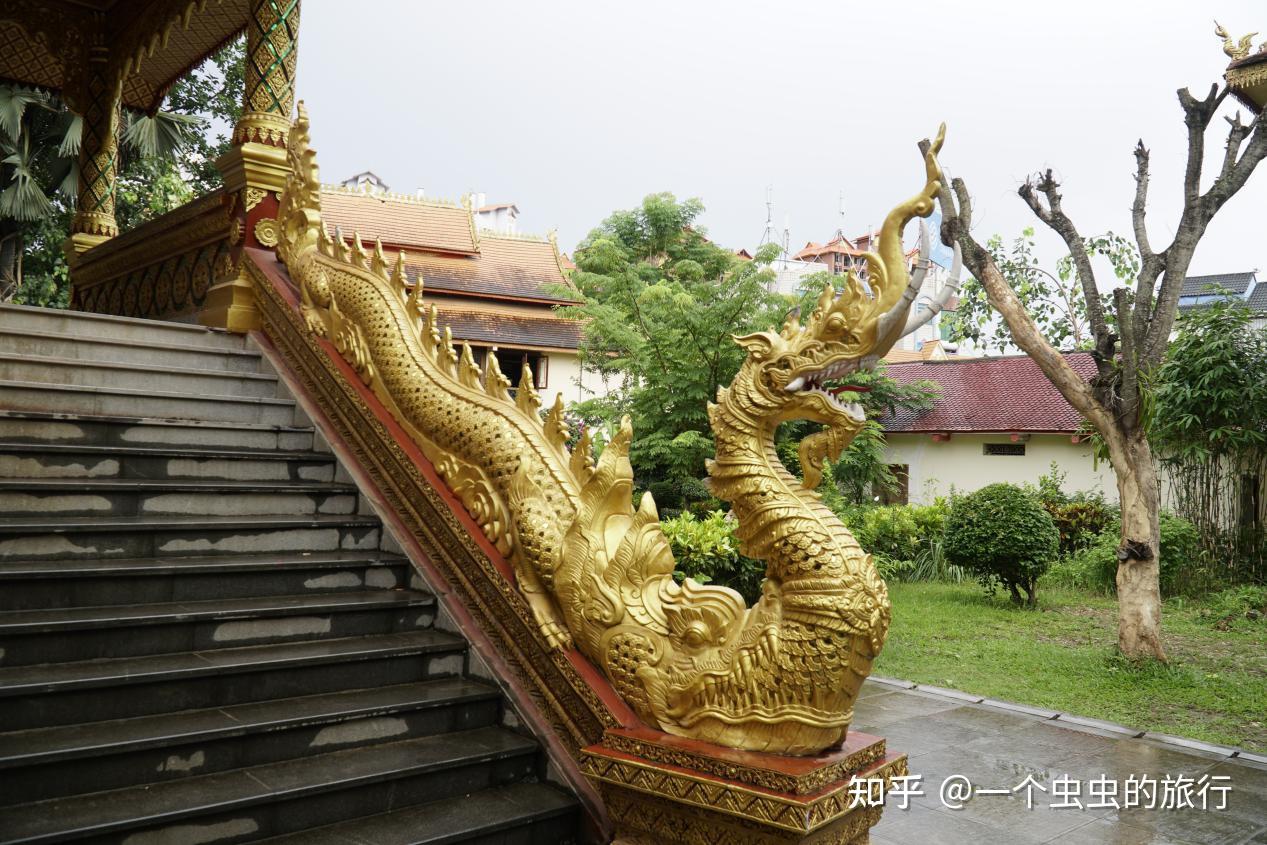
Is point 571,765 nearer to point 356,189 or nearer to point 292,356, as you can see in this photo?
point 292,356

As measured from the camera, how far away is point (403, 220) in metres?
18.5

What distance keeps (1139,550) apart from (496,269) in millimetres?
15131

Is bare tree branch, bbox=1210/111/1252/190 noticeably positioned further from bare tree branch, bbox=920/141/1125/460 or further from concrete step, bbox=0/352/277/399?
concrete step, bbox=0/352/277/399

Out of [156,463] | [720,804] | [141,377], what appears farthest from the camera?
[141,377]

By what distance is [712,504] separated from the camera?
301 inches

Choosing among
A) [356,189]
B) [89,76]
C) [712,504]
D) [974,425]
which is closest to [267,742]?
[712,504]

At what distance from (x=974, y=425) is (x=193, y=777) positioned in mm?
14057

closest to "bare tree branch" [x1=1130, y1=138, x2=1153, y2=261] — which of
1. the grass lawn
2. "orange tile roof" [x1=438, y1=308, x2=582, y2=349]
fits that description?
the grass lawn

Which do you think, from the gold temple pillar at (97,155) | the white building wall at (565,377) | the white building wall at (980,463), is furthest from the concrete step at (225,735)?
the white building wall at (565,377)

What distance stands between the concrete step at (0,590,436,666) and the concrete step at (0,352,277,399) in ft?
4.81

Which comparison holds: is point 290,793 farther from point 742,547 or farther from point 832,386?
point 832,386

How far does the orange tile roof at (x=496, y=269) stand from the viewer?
18.2 metres

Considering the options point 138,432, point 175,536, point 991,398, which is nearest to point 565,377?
point 991,398

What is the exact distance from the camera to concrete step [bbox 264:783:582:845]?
235 cm
